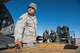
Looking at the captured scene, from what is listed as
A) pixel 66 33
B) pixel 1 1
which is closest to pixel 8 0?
pixel 1 1

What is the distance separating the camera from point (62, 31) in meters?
26.4

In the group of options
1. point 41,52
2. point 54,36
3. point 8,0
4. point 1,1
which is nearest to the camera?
point 41,52

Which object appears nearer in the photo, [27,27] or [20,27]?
[20,27]

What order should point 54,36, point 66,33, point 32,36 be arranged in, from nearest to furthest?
point 32,36
point 54,36
point 66,33

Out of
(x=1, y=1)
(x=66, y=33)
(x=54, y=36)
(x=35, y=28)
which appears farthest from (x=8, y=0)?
(x=35, y=28)

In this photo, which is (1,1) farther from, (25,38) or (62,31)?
(25,38)

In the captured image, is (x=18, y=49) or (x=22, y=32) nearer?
(x=18, y=49)

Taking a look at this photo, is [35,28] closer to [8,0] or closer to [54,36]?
[54,36]

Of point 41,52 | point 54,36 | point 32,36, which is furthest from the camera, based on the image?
point 54,36

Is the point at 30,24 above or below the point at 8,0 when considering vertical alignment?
below

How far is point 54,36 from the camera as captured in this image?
49.2ft

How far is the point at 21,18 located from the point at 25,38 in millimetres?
436

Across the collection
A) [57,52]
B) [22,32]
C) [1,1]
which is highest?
[1,1]

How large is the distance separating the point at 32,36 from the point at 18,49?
77 centimetres
